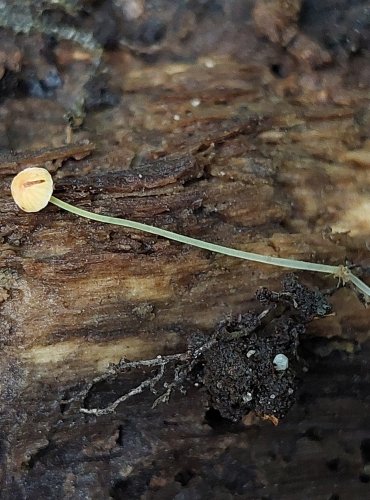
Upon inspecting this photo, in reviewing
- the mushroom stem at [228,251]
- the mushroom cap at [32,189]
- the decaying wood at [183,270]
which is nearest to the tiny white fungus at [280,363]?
the decaying wood at [183,270]

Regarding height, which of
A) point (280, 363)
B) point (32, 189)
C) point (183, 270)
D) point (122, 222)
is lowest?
point (280, 363)

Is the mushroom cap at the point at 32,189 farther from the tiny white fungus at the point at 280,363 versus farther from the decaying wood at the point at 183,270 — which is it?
the tiny white fungus at the point at 280,363

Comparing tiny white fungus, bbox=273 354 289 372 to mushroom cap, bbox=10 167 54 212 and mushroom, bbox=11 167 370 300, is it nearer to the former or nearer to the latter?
mushroom, bbox=11 167 370 300

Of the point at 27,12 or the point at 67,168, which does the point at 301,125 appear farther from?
the point at 27,12

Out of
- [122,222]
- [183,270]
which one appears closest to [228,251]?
[183,270]

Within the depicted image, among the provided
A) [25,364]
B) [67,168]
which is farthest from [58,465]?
[67,168]

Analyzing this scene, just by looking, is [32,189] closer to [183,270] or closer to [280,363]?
[183,270]

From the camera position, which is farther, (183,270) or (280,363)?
(183,270)
